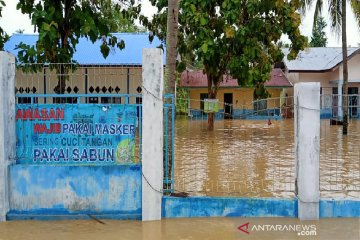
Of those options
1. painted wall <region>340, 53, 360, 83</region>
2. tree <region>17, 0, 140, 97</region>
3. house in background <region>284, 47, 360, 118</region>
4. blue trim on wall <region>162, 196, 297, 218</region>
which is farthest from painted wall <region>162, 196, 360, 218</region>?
painted wall <region>340, 53, 360, 83</region>

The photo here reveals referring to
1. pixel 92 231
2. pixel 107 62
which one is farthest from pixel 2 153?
pixel 107 62

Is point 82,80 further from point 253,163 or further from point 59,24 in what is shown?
point 253,163

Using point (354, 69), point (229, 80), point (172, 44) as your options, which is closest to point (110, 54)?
point (172, 44)

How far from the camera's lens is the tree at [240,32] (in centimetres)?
1875

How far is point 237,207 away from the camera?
6.32 m

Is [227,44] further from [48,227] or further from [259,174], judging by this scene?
[48,227]

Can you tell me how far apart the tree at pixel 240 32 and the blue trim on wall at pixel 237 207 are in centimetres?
1279

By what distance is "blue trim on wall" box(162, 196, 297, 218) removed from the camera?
631cm

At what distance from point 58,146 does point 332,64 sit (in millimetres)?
25809

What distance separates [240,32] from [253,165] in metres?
9.26

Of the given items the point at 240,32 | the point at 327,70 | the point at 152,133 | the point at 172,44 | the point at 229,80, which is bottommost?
the point at 152,133

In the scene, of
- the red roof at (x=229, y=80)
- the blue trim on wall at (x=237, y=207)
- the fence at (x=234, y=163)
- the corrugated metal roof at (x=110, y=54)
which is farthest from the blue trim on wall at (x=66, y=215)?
the red roof at (x=229, y=80)

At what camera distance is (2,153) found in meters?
6.32

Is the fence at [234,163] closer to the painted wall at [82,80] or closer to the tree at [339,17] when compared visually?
the painted wall at [82,80]
